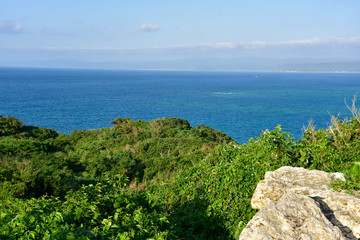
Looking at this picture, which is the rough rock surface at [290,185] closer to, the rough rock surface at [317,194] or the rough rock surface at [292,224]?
the rough rock surface at [317,194]

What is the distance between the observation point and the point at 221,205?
6230mm

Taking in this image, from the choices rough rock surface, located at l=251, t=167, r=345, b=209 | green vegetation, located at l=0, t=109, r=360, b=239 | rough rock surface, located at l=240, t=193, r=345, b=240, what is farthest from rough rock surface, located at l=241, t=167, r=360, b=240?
green vegetation, located at l=0, t=109, r=360, b=239

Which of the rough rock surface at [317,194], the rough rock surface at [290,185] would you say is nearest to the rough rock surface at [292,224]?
the rough rock surface at [317,194]

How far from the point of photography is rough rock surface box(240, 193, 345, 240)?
11.2 feet

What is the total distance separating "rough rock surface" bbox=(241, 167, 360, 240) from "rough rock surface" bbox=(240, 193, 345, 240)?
0.18m

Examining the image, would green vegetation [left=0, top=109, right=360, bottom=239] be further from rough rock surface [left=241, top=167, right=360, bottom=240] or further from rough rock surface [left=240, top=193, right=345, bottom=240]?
rough rock surface [left=240, top=193, right=345, bottom=240]

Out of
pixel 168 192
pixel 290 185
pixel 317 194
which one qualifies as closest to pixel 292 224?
pixel 317 194

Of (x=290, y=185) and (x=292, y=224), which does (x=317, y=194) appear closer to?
(x=290, y=185)

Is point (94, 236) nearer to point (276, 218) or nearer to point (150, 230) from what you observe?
point (150, 230)

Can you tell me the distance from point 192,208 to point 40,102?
79168 millimetres

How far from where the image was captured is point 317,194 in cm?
480

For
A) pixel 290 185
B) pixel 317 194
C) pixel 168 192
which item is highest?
pixel 317 194

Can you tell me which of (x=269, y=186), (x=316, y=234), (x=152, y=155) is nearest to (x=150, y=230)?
(x=316, y=234)

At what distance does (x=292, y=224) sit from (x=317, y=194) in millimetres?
1507
